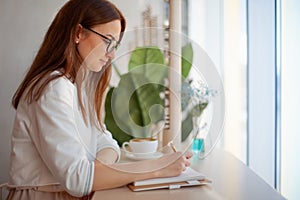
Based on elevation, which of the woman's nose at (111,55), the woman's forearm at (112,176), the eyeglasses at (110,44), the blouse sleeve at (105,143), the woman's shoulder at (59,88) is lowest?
the woman's forearm at (112,176)

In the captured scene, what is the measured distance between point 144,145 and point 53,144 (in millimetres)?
369

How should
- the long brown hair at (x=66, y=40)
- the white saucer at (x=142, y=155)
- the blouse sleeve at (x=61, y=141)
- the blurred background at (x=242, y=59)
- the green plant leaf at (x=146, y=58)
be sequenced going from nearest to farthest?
the blouse sleeve at (x=61, y=141) → the long brown hair at (x=66, y=40) → the white saucer at (x=142, y=155) → the blurred background at (x=242, y=59) → the green plant leaf at (x=146, y=58)

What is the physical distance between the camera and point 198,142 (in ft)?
4.43

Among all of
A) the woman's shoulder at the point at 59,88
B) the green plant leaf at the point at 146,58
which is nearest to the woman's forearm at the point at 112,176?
the woman's shoulder at the point at 59,88

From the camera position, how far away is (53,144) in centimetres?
85

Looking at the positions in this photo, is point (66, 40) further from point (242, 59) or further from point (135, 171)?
point (242, 59)

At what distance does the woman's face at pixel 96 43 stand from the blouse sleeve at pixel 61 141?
6.1 inches

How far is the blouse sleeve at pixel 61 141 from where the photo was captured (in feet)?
2.74

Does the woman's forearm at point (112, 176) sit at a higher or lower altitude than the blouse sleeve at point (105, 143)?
lower

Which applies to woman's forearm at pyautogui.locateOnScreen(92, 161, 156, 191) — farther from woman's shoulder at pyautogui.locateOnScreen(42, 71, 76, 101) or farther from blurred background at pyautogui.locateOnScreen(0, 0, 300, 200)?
blurred background at pyautogui.locateOnScreen(0, 0, 300, 200)

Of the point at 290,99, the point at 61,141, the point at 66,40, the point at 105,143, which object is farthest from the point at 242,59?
the point at 61,141

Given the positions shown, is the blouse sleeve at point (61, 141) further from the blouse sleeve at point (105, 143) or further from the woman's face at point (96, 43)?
the blouse sleeve at point (105, 143)

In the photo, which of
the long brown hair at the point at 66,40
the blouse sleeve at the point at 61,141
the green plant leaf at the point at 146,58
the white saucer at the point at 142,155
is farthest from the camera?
the green plant leaf at the point at 146,58

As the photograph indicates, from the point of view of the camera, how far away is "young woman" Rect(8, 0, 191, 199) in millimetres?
850
